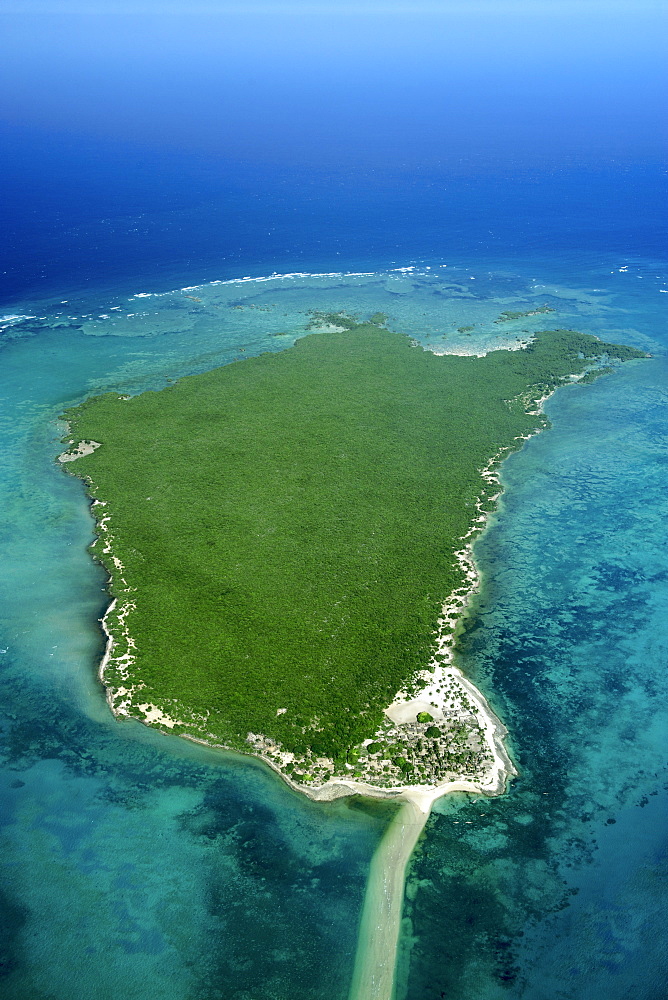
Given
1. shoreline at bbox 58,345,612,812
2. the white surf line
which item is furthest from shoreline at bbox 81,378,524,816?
the white surf line

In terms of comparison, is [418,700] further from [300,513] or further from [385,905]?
[300,513]

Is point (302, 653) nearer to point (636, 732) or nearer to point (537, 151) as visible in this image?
point (636, 732)

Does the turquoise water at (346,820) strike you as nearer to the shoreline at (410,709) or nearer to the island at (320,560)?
the shoreline at (410,709)

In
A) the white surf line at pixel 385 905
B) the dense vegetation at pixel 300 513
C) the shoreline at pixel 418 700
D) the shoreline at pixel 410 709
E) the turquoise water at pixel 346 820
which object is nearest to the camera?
the white surf line at pixel 385 905

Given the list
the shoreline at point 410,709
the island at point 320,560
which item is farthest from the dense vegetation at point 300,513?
the shoreline at point 410,709

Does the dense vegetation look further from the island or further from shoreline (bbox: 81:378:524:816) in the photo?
shoreline (bbox: 81:378:524:816)

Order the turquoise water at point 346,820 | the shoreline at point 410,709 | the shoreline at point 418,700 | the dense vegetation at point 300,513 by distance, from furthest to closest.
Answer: the dense vegetation at point 300,513, the shoreline at point 410,709, the shoreline at point 418,700, the turquoise water at point 346,820

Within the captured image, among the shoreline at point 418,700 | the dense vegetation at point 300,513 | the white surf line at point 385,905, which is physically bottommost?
the white surf line at point 385,905
